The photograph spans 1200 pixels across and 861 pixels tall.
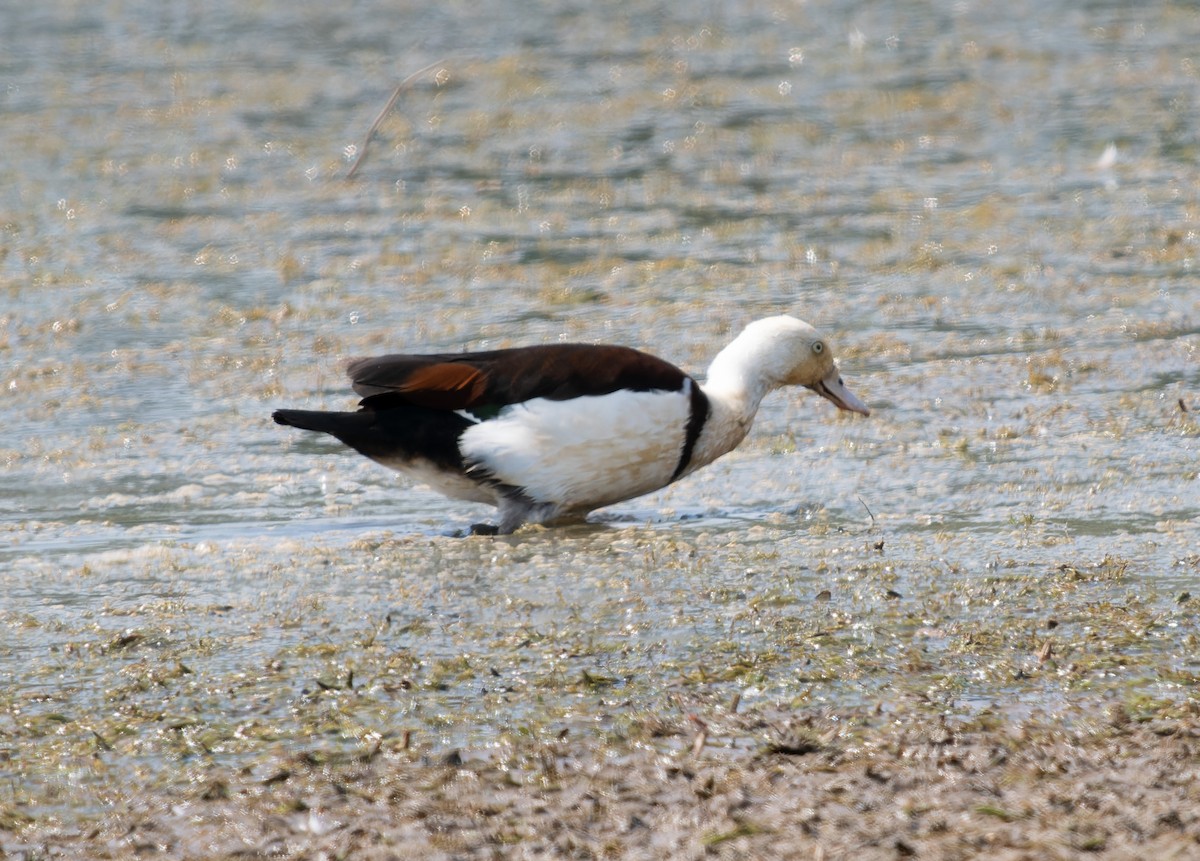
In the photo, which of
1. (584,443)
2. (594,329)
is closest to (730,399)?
(584,443)

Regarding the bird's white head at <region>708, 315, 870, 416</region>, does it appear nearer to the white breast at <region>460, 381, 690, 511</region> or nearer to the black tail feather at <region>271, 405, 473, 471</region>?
the white breast at <region>460, 381, 690, 511</region>

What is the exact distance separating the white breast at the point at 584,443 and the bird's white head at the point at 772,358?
20.6 inches

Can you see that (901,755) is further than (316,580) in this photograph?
No

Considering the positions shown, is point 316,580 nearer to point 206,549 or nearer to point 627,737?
point 206,549

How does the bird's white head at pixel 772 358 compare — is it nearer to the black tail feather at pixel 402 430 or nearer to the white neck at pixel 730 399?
the white neck at pixel 730 399

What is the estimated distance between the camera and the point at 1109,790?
459 centimetres

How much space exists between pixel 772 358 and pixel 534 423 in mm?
1142

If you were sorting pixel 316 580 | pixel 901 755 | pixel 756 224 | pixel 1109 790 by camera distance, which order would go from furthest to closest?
1. pixel 756 224
2. pixel 316 580
3. pixel 901 755
4. pixel 1109 790

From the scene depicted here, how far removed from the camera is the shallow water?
5.95m

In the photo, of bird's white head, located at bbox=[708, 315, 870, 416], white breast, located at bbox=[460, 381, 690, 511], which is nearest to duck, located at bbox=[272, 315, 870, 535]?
white breast, located at bbox=[460, 381, 690, 511]

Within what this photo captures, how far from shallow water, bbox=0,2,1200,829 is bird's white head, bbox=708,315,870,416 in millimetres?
430

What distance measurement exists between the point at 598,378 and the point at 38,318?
17.3 ft

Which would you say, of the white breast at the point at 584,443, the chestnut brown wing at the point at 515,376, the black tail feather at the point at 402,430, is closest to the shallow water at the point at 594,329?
the white breast at the point at 584,443

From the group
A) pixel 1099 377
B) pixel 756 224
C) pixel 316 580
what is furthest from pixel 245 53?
pixel 316 580
